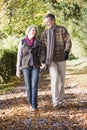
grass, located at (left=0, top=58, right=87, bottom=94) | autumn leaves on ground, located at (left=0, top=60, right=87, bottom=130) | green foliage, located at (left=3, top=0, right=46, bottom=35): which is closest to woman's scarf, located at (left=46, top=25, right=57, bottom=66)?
autumn leaves on ground, located at (left=0, top=60, right=87, bottom=130)

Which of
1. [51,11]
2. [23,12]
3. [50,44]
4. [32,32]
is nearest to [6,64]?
[51,11]

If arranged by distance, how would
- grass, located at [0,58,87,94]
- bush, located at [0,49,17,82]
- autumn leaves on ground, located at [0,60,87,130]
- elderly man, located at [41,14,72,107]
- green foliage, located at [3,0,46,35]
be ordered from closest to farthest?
Answer: autumn leaves on ground, located at [0,60,87,130], elderly man, located at [41,14,72,107], grass, located at [0,58,87,94], bush, located at [0,49,17,82], green foliage, located at [3,0,46,35]

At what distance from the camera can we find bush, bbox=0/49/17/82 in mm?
20744

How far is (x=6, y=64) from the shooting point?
22.1 m

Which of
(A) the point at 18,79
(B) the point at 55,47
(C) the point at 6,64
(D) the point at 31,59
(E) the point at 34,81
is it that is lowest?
(A) the point at 18,79

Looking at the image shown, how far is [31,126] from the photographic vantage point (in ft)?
28.4

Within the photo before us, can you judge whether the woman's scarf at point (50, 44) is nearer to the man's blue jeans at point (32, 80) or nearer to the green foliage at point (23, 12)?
the man's blue jeans at point (32, 80)

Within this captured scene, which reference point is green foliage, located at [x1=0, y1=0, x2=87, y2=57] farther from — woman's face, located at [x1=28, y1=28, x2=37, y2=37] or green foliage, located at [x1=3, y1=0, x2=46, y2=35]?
woman's face, located at [x1=28, y1=28, x2=37, y2=37]

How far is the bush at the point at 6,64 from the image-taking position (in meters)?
20.7

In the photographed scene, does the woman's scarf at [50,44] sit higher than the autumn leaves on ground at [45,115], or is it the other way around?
the woman's scarf at [50,44]

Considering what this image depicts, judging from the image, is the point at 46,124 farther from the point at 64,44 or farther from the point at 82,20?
the point at 82,20

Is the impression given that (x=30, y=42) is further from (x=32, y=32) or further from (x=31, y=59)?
(x=31, y=59)

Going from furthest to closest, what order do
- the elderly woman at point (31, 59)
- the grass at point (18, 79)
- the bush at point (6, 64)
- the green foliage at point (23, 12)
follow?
the green foliage at point (23, 12) < the bush at point (6, 64) < the grass at point (18, 79) < the elderly woman at point (31, 59)

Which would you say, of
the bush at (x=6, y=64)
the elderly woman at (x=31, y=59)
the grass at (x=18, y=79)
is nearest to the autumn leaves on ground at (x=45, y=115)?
the elderly woman at (x=31, y=59)
